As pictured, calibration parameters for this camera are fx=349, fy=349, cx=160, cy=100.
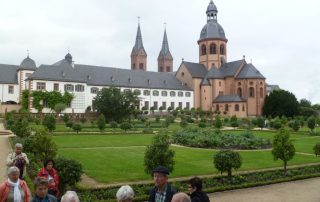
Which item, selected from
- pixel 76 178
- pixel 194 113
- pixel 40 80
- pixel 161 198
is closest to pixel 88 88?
pixel 40 80

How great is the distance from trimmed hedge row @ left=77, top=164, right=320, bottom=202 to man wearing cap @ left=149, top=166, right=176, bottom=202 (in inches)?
210

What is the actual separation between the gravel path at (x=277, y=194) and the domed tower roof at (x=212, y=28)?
7375cm

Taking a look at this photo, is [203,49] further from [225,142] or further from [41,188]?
[41,188]

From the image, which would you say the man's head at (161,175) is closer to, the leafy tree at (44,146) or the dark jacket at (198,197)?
the dark jacket at (198,197)

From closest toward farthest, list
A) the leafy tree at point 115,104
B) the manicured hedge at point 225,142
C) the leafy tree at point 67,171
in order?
the leafy tree at point 67,171, the manicured hedge at point 225,142, the leafy tree at point 115,104

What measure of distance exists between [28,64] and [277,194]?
65.0 meters

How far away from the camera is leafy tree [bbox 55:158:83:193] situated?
1111 centimetres

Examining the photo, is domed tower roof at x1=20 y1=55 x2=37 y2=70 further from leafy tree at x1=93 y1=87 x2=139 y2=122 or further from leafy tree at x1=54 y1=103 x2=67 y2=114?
leafy tree at x1=93 y1=87 x2=139 y2=122

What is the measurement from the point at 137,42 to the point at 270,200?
97.8 meters

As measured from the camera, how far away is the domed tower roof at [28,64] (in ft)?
223

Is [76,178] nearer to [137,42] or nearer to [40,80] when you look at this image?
[40,80]

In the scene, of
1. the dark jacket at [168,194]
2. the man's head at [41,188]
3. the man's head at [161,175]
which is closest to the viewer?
the man's head at [41,188]

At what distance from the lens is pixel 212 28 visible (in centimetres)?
8575

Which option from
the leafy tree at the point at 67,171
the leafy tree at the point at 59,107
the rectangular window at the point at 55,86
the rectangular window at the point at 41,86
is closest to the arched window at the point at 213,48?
the rectangular window at the point at 55,86
